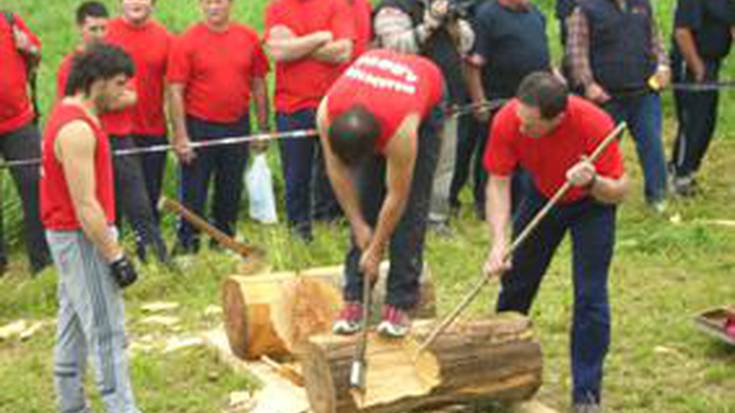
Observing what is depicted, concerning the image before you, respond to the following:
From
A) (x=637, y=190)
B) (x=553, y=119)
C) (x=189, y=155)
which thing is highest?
(x=553, y=119)

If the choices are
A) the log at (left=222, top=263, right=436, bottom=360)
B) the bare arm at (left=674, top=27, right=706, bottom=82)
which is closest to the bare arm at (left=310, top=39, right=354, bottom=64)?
the log at (left=222, top=263, right=436, bottom=360)

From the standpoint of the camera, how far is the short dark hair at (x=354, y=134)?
20.1 ft

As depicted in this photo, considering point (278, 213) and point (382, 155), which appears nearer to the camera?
point (382, 155)

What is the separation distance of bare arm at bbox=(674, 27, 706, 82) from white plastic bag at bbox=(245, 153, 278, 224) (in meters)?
3.49

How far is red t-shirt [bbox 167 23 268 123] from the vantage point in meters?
9.95

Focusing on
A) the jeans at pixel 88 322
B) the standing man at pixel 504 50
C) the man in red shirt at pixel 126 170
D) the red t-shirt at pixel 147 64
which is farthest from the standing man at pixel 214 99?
the jeans at pixel 88 322

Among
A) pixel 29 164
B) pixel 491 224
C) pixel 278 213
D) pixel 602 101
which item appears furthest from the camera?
pixel 278 213

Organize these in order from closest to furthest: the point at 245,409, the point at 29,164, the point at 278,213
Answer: the point at 245,409
the point at 29,164
the point at 278,213

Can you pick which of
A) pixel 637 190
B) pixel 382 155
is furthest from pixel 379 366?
pixel 637 190

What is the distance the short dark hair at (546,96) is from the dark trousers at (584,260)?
0.60m

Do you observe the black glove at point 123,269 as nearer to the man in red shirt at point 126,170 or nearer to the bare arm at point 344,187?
the bare arm at point 344,187

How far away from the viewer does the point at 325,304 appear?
7980 millimetres

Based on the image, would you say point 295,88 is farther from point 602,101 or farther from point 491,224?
point 491,224

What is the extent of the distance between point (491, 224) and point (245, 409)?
Answer: 1584mm
